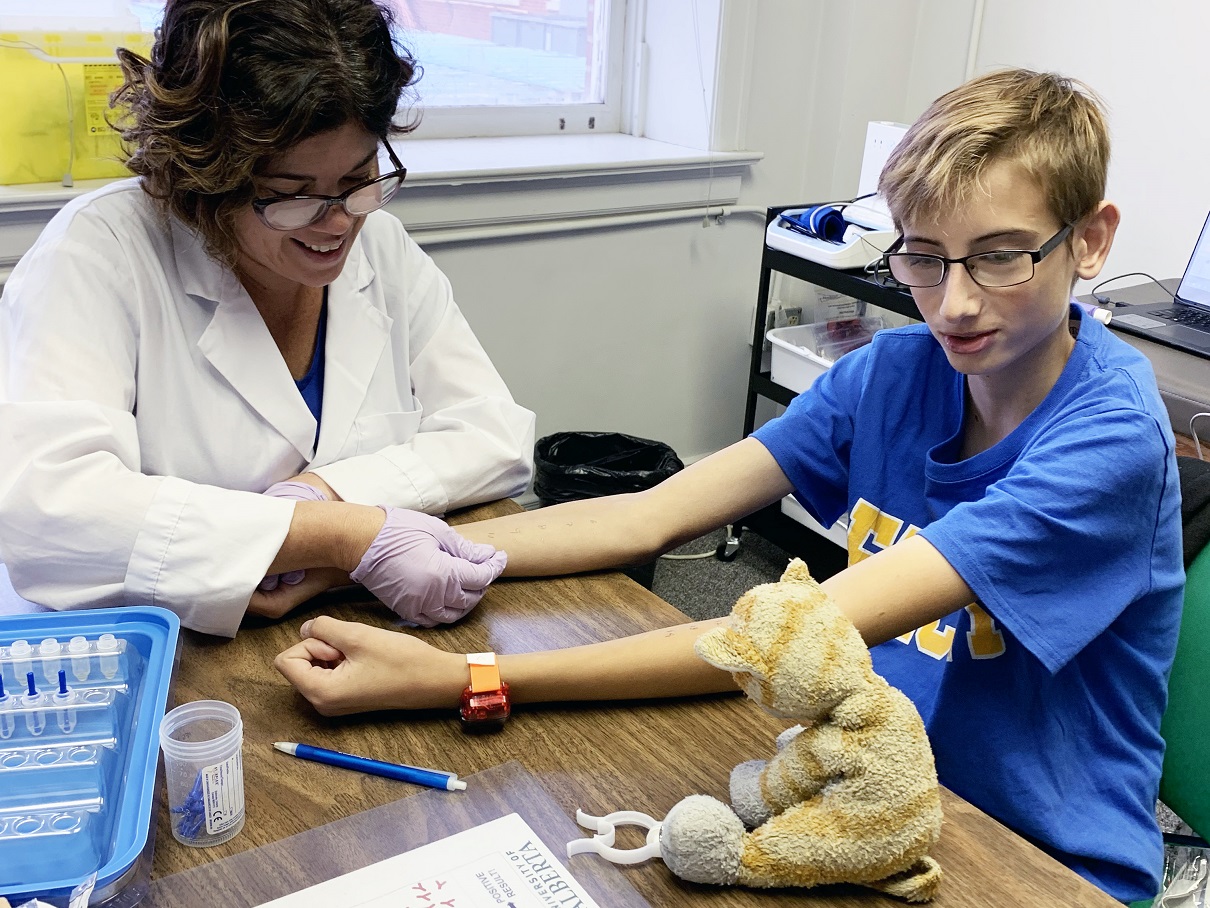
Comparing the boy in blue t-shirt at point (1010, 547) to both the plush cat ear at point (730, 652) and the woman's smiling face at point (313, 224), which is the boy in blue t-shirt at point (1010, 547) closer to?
the plush cat ear at point (730, 652)

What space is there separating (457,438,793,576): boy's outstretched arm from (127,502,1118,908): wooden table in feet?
0.36

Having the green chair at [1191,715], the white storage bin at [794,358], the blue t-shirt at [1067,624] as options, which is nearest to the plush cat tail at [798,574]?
the blue t-shirt at [1067,624]

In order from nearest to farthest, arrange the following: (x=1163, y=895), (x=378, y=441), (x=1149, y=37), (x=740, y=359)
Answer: (x=1163, y=895) < (x=378, y=441) < (x=1149, y=37) < (x=740, y=359)

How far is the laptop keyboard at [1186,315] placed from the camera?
2.09 meters

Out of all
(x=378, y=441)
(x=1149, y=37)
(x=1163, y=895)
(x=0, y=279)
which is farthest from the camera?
(x=1149, y=37)

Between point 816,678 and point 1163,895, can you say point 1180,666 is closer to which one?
point 1163,895

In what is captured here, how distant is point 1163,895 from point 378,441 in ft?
3.38

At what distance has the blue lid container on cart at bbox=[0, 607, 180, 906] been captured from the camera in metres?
0.72

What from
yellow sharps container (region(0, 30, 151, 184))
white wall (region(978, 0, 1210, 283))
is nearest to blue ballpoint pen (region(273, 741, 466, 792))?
yellow sharps container (region(0, 30, 151, 184))

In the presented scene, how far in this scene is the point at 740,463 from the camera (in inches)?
50.9

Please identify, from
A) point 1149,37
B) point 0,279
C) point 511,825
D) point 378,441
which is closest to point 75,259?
point 378,441

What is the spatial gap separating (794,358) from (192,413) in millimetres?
1803

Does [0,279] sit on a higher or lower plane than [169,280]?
A: lower

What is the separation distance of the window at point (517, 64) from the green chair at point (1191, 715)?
6.84 ft
